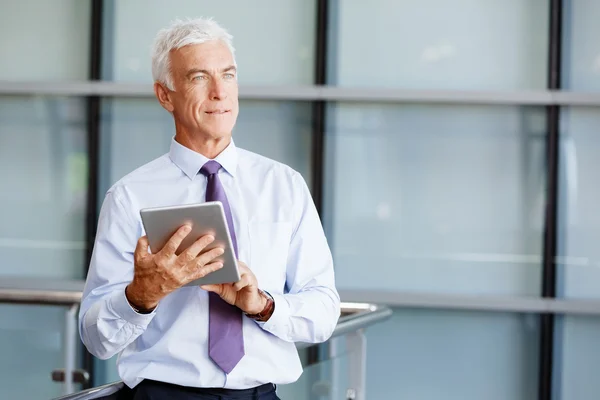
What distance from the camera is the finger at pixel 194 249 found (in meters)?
1.43

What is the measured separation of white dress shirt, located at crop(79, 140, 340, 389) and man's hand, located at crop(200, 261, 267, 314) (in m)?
0.05

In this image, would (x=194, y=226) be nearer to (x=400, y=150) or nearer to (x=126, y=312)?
(x=126, y=312)

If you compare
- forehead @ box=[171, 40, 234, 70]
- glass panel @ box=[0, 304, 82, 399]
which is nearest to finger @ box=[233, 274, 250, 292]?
forehead @ box=[171, 40, 234, 70]

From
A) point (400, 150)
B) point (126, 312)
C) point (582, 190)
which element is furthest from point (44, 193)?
point (126, 312)

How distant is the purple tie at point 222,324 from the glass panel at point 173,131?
354cm

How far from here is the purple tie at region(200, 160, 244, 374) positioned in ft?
5.20

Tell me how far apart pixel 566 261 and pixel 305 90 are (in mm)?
1832

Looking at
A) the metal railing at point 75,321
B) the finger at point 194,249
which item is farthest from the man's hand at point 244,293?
the metal railing at point 75,321

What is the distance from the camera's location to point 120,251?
1.61m

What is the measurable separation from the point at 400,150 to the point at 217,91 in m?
3.63

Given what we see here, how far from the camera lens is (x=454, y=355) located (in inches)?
206

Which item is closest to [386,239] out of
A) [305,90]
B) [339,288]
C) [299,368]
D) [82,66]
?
[339,288]

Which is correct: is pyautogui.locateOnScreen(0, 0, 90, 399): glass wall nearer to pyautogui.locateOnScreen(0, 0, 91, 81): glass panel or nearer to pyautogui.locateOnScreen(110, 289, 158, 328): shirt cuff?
pyautogui.locateOnScreen(0, 0, 91, 81): glass panel

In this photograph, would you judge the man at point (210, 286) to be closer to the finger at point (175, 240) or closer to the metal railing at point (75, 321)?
the finger at point (175, 240)
